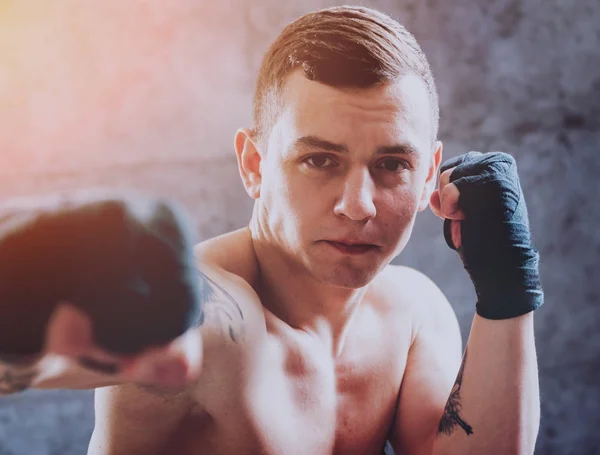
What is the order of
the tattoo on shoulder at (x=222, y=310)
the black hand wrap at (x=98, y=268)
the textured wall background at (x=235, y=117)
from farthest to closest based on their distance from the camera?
the textured wall background at (x=235, y=117), the tattoo on shoulder at (x=222, y=310), the black hand wrap at (x=98, y=268)

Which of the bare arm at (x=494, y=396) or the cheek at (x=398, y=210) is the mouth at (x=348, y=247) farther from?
the bare arm at (x=494, y=396)

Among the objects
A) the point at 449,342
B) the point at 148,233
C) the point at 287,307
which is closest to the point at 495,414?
the point at 449,342

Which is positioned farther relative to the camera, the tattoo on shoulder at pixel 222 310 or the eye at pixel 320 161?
the eye at pixel 320 161

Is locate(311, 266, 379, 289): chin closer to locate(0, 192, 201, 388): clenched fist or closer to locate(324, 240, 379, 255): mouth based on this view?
locate(324, 240, 379, 255): mouth

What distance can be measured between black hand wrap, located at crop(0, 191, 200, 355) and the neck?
1.14ft

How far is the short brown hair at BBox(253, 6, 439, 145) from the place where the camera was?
28.0 inches

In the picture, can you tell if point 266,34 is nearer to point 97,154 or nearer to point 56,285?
point 97,154

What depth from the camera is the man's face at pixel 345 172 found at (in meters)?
0.71

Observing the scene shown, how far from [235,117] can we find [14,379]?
0.63 metres

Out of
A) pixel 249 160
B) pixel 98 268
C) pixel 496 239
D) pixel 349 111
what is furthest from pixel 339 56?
pixel 98 268

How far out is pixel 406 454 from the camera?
35.9 inches

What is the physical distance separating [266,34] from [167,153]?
245 mm

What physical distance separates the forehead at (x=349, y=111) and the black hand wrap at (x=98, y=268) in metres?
0.29

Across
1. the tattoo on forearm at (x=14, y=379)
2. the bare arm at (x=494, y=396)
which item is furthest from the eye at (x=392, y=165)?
the tattoo on forearm at (x=14, y=379)
